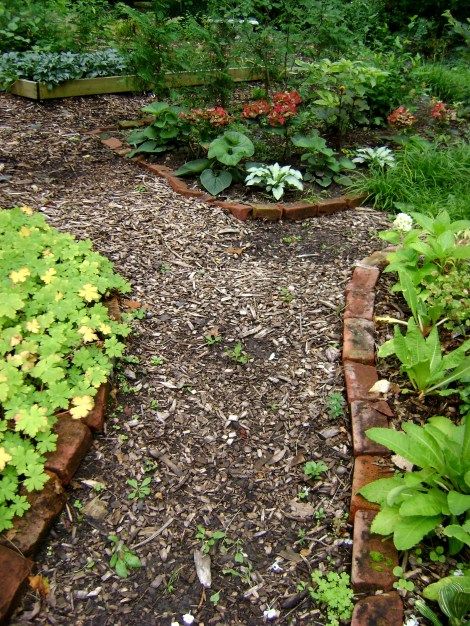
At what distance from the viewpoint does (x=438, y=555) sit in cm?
201

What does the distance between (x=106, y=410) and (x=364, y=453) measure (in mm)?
1196

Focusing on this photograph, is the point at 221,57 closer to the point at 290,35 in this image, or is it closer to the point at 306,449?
the point at 290,35

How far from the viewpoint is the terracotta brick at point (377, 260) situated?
3477mm

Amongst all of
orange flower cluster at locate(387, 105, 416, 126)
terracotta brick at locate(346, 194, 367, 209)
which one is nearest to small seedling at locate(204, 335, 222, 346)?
terracotta brick at locate(346, 194, 367, 209)

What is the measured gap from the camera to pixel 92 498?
227cm

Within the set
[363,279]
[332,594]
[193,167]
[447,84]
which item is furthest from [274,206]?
[447,84]

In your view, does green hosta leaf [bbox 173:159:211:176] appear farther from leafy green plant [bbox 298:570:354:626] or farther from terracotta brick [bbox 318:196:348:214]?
leafy green plant [bbox 298:570:354:626]

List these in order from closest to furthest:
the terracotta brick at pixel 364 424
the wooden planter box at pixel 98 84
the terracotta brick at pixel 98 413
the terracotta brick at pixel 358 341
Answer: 1. the terracotta brick at pixel 364 424
2. the terracotta brick at pixel 98 413
3. the terracotta brick at pixel 358 341
4. the wooden planter box at pixel 98 84

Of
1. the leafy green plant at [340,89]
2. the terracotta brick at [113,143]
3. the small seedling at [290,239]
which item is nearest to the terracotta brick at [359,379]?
the small seedling at [290,239]

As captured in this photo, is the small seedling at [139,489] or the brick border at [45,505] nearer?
the brick border at [45,505]

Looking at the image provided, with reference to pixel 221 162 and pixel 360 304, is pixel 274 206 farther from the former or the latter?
pixel 360 304

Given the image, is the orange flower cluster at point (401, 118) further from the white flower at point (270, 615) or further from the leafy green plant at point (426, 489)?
the white flower at point (270, 615)

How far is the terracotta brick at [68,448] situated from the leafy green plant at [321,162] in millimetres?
2884

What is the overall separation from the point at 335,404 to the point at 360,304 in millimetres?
740
